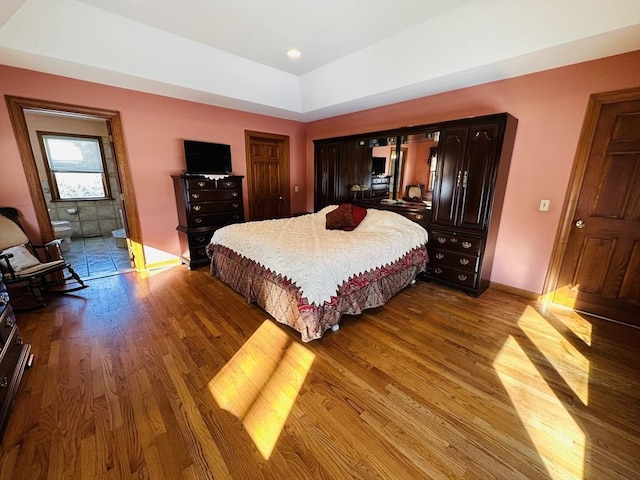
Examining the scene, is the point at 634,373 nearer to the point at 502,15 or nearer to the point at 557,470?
the point at 557,470

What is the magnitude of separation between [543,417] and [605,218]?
2.17 meters

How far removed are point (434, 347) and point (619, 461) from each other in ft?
3.43

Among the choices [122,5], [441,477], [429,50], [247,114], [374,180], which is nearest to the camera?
[441,477]

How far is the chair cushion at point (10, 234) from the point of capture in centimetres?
274

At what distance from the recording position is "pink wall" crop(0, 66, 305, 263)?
281 cm

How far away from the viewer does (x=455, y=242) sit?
10.1 feet

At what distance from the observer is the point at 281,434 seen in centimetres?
143

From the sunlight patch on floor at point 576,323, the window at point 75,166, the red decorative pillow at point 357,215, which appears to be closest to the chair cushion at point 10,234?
the window at point 75,166

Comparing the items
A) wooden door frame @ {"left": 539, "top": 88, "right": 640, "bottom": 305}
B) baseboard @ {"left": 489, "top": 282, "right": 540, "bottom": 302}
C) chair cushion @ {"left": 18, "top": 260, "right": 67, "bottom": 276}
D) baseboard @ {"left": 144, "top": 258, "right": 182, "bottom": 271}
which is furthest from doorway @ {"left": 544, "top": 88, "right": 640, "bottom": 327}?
chair cushion @ {"left": 18, "top": 260, "right": 67, "bottom": 276}

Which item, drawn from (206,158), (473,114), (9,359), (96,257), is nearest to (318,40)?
(473,114)

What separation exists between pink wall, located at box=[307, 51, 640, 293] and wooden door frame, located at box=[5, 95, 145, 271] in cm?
416

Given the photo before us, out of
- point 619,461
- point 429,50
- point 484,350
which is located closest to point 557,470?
point 619,461

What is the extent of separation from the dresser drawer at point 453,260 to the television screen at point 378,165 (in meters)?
1.36

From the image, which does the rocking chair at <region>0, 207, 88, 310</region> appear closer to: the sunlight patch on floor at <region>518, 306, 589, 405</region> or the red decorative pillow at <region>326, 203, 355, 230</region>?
the red decorative pillow at <region>326, 203, 355, 230</region>
